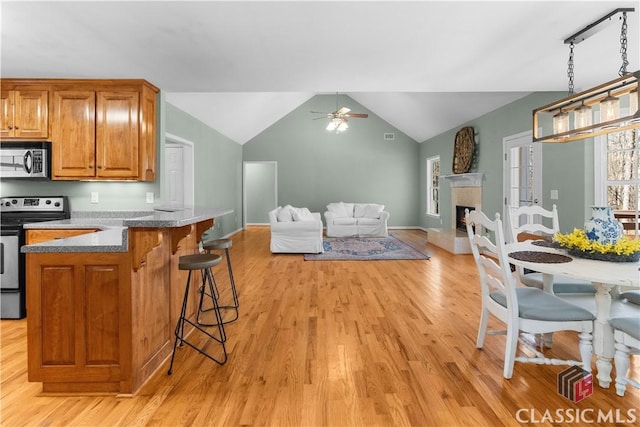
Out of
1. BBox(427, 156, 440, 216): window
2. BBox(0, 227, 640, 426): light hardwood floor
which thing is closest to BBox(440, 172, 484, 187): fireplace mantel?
BBox(427, 156, 440, 216): window

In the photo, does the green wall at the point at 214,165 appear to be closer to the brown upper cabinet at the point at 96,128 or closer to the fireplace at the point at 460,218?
the brown upper cabinet at the point at 96,128

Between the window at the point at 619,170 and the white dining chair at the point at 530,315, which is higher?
the window at the point at 619,170

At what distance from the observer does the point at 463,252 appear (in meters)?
6.96

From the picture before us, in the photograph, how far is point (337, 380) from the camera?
236 centimetres

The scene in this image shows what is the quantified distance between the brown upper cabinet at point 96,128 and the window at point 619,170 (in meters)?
5.17

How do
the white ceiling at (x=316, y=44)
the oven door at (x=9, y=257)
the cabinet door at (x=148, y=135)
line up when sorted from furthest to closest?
the cabinet door at (x=148, y=135) < the oven door at (x=9, y=257) < the white ceiling at (x=316, y=44)

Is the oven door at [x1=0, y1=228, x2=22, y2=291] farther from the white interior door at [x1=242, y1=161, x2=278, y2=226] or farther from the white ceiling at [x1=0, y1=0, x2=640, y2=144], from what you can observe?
the white interior door at [x1=242, y1=161, x2=278, y2=226]

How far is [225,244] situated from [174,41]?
1709 mm

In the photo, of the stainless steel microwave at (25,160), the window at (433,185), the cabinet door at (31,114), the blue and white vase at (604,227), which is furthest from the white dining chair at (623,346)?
the window at (433,185)

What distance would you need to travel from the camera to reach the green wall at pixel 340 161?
11.3 m

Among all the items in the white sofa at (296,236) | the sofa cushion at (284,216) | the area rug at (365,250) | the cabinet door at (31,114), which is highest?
the cabinet door at (31,114)

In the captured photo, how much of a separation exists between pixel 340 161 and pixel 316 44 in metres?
8.22

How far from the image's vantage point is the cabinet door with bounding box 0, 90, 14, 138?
387cm

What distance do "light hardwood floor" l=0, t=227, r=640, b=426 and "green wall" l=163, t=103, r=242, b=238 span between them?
137 inches
